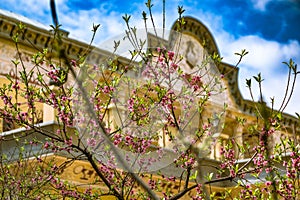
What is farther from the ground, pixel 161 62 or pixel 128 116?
pixel 161 62

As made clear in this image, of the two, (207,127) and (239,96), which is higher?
(239,96)

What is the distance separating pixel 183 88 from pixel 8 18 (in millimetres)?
6958

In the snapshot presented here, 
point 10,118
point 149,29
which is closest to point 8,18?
point 10,118

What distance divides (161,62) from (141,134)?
60 centimetres

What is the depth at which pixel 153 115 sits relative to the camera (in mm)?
4754

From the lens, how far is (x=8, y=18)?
10914mm

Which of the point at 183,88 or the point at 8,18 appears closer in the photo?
the point at 183,88

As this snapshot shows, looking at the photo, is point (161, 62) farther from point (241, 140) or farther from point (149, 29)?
point (241, 140)

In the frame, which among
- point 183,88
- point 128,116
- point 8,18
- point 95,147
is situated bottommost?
point 95,147

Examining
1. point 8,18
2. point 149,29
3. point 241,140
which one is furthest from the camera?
point 241,140

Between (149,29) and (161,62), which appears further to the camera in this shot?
(161,62)

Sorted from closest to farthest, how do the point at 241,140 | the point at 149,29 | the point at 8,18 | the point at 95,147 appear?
1. the point at 149,29
2. the point at 95,147
3. the point at 8,18
4. the point at 241,140

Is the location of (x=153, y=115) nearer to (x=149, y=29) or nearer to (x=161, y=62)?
(x=161, y=62)

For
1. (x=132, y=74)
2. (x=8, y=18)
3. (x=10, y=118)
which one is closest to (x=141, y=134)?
(x=132, y=74)
